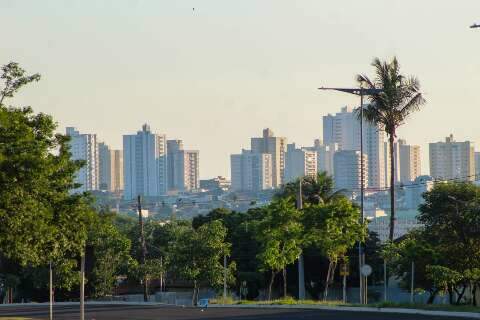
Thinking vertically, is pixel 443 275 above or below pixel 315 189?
below

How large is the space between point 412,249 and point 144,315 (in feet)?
50.5

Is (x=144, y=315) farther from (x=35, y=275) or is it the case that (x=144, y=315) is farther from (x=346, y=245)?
(x=35, y=275)

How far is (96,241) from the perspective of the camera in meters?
78.7

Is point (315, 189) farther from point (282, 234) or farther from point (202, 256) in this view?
point (282, 234)

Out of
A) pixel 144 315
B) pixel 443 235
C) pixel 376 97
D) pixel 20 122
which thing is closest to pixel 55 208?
pixel 20 122

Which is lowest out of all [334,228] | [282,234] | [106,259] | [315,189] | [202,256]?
[106,259]

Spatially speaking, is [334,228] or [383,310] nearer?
[383,310]

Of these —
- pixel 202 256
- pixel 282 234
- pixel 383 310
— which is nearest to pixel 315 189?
pixel 202 256

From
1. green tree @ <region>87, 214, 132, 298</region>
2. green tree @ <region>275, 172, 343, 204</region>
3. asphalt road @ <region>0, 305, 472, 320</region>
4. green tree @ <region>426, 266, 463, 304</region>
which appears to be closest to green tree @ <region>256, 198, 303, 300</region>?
asphalt road @ <region>0, 305, 472, 320</region>

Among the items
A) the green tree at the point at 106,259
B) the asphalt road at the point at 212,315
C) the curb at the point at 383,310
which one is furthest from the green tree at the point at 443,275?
the green tree at the point at 106,259

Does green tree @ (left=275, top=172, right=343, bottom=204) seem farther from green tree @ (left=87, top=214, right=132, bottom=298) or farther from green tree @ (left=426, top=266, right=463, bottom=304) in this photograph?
green tree @ (left=426, top=266, right=463, bottom=304)

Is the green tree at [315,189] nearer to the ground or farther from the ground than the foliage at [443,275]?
farther from the ground

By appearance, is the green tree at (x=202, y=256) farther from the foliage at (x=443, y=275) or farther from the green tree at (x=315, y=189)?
the foliage at (x=443, y=275)

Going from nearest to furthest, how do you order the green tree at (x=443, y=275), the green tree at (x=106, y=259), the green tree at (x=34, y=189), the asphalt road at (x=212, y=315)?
1. the green tree at (x=34, y=189)
2. the asphalt road at (x=212, y=315)
3. the green tree at (x=443, y=275)
4. the green tree at (x=106, y=259)
